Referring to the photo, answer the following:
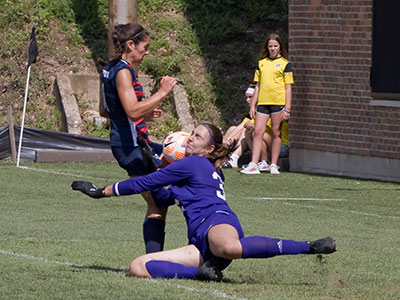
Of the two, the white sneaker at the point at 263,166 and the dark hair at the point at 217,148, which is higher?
the dark hair at the point at 217,148

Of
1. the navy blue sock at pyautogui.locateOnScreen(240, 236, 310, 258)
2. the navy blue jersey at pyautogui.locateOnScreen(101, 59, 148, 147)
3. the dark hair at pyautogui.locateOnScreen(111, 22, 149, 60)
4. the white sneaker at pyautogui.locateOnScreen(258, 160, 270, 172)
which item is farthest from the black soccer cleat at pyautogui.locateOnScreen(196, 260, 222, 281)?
the white sneaker at pyautogui.locateOnScreen(258, 160, 270, 172)

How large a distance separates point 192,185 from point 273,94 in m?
10.3

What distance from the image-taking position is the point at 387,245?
11.1 m

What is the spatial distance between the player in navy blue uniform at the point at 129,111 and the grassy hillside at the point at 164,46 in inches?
536

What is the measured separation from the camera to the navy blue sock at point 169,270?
8234 mm

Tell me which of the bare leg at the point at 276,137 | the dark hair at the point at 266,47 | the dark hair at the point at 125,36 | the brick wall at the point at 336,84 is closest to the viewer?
the dark hair at the point at 125,36

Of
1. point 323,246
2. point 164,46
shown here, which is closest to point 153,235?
point 323,246

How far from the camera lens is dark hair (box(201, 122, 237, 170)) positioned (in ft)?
27.9

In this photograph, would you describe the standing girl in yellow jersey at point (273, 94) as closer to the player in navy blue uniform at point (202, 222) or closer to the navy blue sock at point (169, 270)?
the player in navy blue uniform at point (202, 222)

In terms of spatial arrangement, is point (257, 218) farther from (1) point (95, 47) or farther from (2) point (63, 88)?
(1) point (95, 47)

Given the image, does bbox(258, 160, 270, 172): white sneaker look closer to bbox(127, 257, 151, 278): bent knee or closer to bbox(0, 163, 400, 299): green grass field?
bbox(0, 163, 400, 299): green grass field

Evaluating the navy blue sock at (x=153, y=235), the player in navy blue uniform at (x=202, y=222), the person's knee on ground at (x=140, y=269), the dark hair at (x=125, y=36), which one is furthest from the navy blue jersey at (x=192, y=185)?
the dark hair at (x=125, y=36)

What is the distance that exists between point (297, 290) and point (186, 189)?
1.15 meters

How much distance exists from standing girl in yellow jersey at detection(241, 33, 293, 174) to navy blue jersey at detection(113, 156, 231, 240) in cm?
998
